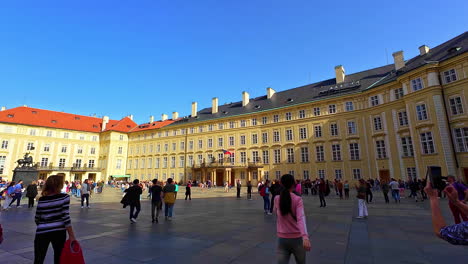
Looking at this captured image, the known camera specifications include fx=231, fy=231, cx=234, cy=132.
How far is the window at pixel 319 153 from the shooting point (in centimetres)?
3782

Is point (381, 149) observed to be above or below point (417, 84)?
below

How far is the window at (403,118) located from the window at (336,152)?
28.8 feet

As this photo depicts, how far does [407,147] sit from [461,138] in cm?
594

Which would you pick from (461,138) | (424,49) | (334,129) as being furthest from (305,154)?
(424,49)

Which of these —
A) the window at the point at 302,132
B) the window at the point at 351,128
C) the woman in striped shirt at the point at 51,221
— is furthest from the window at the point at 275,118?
the woman in striped shirt at the point at 51,221

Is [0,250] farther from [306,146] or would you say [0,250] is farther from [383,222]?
[306,146]

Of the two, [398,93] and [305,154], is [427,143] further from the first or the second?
[305,154]

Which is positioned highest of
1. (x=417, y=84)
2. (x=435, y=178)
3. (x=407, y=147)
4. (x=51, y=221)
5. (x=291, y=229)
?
(x=417, y=84)

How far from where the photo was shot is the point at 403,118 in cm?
3095

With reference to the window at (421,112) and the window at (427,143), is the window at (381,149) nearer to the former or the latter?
the window at (427,143)

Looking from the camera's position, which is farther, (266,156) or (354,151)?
(266,156)

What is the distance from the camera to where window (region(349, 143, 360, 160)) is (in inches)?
1389

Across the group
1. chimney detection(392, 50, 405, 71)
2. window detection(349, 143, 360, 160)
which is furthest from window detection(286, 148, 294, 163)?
chimney detection(392, 50, 405, 71)

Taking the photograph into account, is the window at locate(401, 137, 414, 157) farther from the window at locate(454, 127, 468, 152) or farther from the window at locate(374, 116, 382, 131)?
the window at locate(454, 127, 468, 152)
